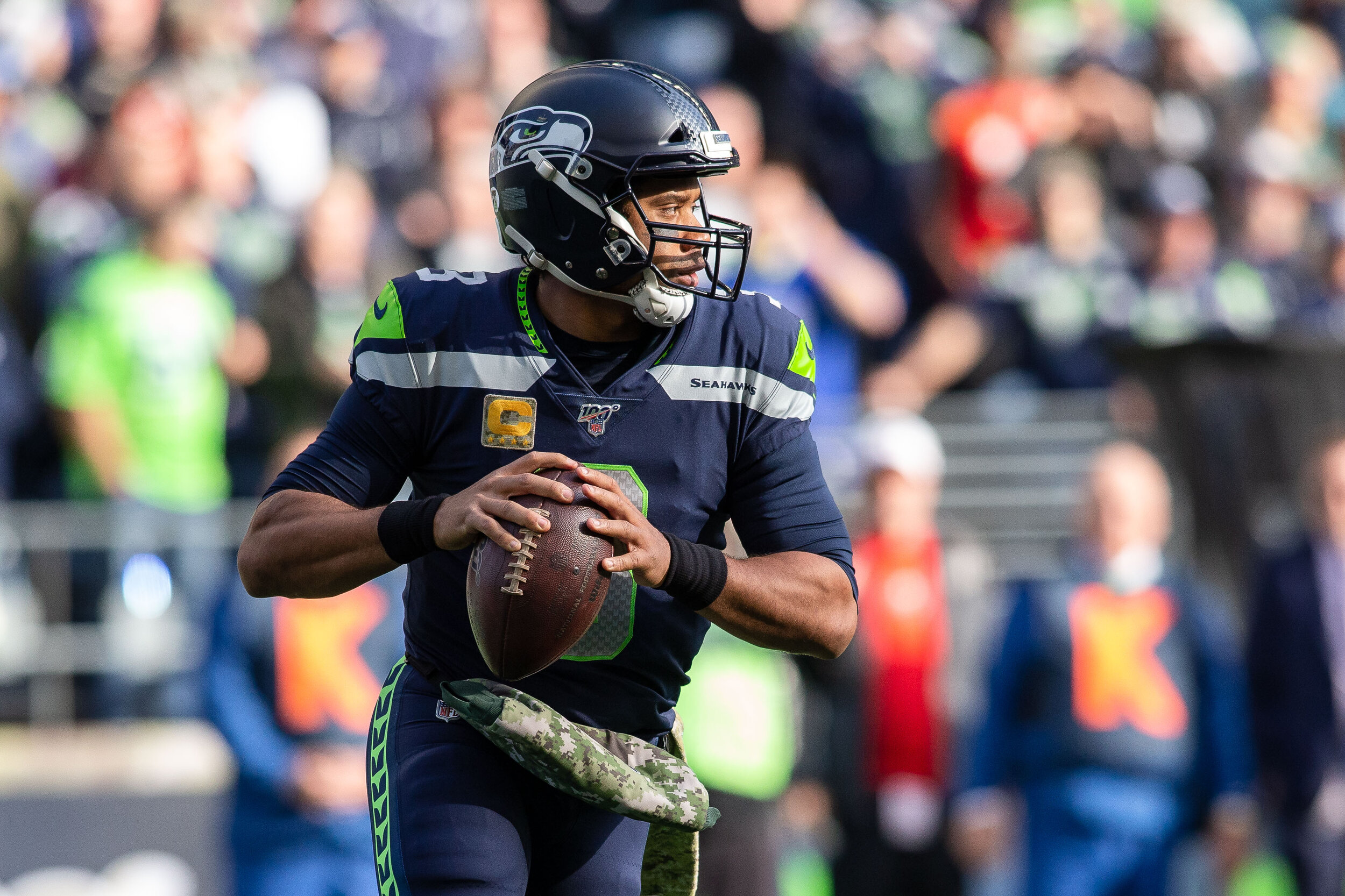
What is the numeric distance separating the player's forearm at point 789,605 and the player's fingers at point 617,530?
0.24 m

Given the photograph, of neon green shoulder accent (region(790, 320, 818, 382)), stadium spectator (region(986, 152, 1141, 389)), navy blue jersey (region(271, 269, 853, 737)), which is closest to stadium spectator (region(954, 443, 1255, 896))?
stadium spectator (region(986, 152, 1141, 389))

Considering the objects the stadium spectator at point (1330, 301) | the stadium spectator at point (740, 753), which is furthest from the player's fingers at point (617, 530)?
the stadium spectator at point (1330, 301)

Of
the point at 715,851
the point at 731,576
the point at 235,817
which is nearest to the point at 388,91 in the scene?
the point at 235,817

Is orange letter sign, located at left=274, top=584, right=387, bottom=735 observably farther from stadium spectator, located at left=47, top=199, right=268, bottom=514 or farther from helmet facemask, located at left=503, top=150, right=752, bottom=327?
helmet facemask, located at left=503, top=150, right=752, bottom=327

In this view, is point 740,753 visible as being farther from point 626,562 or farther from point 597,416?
point 626,562

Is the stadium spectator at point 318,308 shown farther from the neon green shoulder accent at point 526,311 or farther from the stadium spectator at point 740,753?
the neon green shoulder accent at point 526,311

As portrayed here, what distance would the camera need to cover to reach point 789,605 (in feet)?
10.6

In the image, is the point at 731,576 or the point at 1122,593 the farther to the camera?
the point at 1122,593

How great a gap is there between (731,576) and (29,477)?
500 centimetres

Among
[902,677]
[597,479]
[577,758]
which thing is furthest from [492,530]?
[902,677]

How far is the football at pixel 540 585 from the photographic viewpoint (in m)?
2.96

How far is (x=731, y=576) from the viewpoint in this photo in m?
3.15

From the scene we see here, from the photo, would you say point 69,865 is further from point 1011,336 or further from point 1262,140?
point 1262,140

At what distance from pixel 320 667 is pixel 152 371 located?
1.70 m
